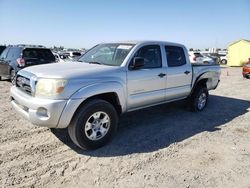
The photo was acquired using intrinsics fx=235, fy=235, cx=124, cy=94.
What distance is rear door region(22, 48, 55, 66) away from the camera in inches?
366

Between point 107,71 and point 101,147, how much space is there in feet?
4.36

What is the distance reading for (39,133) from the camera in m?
4.65

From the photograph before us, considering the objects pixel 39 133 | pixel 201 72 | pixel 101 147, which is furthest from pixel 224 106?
pixel 39 133

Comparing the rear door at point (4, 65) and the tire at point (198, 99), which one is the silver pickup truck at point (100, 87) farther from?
the rear door at point (4, 65)

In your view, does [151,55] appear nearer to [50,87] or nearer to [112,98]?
[112,98]

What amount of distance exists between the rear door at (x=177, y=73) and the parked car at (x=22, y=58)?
19.8ft

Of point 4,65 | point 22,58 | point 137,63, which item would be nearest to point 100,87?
point 137,63

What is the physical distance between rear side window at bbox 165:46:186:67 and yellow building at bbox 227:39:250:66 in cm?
2860

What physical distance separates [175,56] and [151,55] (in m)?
0.90

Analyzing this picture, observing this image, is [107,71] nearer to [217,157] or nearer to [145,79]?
[145,79]

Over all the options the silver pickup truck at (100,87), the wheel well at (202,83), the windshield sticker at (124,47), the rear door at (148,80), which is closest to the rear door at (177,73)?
the silver pickup truck at (100,87)

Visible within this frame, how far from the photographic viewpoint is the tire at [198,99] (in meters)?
6.45

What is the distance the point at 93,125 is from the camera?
13.2ft

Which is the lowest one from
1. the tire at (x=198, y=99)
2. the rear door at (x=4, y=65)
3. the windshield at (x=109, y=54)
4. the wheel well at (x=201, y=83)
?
the tire at (x=198, y=99)
